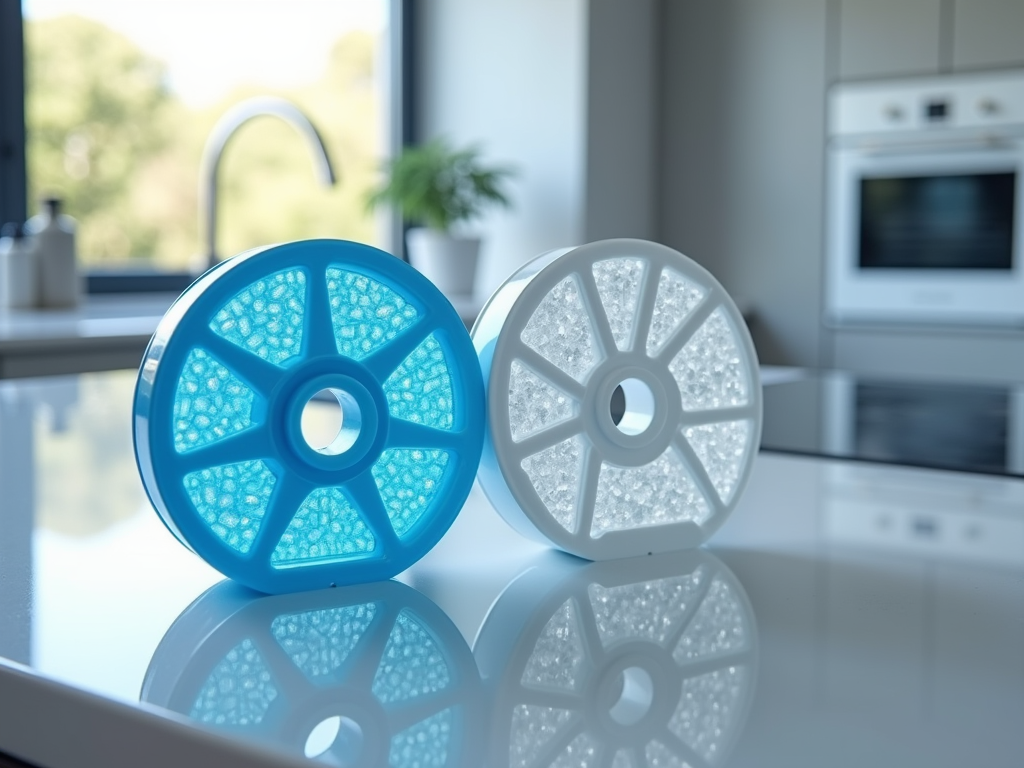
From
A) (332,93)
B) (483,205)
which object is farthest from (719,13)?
(332,93)

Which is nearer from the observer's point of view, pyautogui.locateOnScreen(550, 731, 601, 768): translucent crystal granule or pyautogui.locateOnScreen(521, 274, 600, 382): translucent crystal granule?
pyautogui.locateOnScreen(550, 731, 601, 768): translucent crystal granule

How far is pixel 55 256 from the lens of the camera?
2668 mm

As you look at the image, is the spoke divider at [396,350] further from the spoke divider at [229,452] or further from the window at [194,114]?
the window at [194,114]

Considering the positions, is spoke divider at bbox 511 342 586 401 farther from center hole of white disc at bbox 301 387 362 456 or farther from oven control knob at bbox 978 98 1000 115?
oven control knob at bbox 978 98 1000 115

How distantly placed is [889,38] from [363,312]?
3.30m

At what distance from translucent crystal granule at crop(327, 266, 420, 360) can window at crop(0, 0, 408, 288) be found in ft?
9.60

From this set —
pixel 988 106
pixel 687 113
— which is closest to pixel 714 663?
pixel 988 106

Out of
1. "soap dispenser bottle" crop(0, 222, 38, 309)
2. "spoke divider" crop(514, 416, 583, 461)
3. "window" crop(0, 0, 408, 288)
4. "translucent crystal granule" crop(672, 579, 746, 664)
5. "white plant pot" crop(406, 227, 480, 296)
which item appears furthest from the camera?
"window" crop(0, 0, 408, 288)

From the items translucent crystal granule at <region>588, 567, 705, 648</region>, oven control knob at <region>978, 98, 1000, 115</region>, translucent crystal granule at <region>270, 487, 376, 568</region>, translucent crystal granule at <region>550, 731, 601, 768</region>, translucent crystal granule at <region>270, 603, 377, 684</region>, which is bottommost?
translucent crystal granule at <region>588, 567, 705, 648</region>

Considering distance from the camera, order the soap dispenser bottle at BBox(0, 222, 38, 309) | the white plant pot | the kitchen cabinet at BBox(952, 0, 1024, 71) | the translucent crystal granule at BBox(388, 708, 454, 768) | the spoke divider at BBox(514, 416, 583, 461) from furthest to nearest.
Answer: the white plant pot
the kitchen cabinet at BBox(952, 0, 1024, 71)
the soap dispenser bottle at BBox(0, 222, 38, 309)
the spoke divider at BBox(514, 416, 583, 461)
the translucent crystal granule at BBox(388, 708, 454, 768)

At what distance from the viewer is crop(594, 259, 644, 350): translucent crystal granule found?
1.75 ft

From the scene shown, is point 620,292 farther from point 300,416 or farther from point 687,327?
point 300,416

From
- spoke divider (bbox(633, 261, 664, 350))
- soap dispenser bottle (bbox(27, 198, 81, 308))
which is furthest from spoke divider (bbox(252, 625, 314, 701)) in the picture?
soap dispenser bottle (bbox(27, 198, 81, 308))

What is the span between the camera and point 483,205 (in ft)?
12.4
